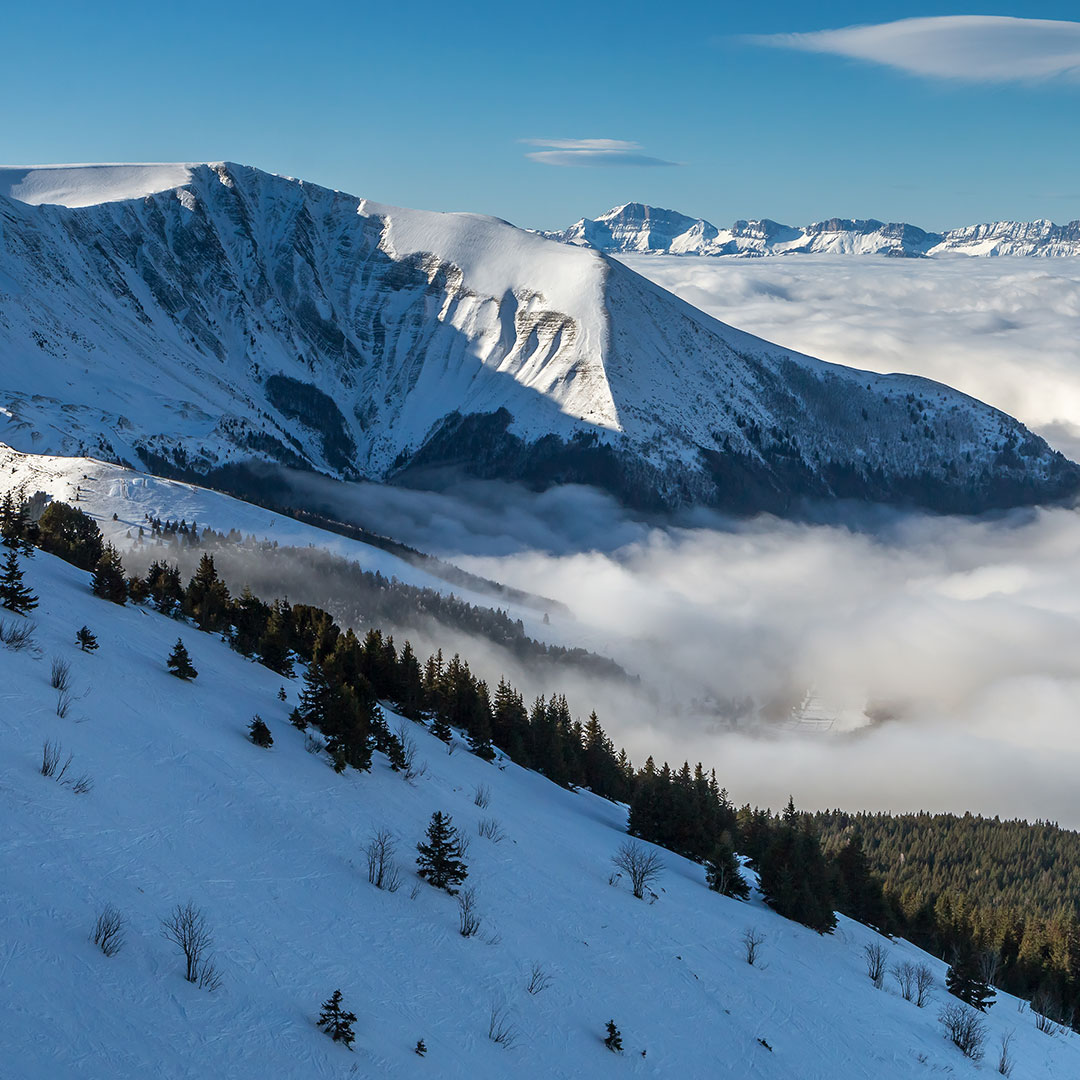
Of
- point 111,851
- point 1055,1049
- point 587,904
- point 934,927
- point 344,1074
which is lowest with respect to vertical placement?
point 934,927

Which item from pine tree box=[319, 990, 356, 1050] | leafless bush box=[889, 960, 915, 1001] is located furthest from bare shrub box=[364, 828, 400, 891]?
leafless bush box=[889, 960, 915, 1001]

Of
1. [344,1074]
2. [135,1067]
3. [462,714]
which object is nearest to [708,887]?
[462,714]

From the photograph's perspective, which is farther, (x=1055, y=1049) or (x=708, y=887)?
(x=708, y=887)

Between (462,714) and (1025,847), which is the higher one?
(462,714)

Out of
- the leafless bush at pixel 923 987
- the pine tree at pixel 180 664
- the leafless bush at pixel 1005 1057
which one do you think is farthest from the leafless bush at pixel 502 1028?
the leafless bush at pixel 923 987

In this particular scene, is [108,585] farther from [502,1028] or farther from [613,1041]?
[613,1041]

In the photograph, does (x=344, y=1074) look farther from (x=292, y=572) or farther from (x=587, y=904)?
(x=292, y=572)

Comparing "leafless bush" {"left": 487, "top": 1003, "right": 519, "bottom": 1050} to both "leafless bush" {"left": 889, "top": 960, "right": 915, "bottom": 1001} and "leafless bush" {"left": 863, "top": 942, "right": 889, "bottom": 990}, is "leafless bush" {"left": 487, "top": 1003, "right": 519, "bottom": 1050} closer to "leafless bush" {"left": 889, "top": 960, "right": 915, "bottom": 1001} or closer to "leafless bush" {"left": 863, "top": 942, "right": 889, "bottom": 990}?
"leafless bush" {"left": 863, "top": 942, "right": 889, "bottom": 990}
